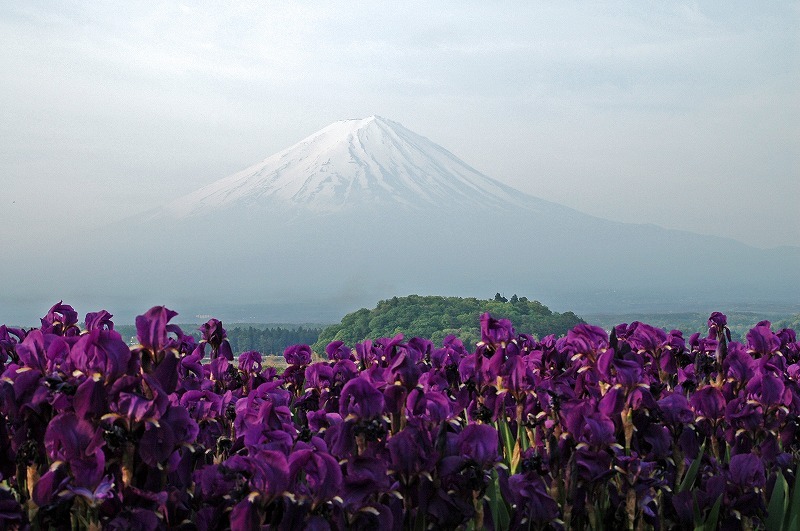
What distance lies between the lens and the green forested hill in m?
24.6

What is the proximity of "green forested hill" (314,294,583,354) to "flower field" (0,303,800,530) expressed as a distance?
16.5 metres

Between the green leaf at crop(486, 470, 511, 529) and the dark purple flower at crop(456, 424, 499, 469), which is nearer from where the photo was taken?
the dark purple flower at crop(456, 424, 499, 469)

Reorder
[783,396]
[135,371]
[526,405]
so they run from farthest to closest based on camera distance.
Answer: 1. [526,405]
2. [783,396]
3. [135,371]

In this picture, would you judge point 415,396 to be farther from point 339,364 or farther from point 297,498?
point 339,364

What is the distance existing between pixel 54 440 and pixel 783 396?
604cm

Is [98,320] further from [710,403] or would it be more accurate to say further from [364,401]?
[710,403]

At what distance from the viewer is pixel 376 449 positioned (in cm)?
495

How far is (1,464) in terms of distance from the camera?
16.9 feet

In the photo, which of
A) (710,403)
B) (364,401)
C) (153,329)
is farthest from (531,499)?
(153,329)

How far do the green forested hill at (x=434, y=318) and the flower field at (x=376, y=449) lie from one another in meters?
16.5

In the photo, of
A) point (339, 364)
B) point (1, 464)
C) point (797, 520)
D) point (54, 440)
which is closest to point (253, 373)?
point (339, 364)

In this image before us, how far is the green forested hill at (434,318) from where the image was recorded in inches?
969

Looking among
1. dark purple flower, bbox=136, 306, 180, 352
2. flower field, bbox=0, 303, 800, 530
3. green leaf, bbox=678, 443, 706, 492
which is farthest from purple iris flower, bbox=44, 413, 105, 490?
green leaf, bbox=678, 443, 706, 492

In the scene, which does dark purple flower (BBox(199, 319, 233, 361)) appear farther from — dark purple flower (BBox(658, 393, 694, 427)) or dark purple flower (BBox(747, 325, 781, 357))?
dark purple flower (BBox(747, 325, 781, 357))
